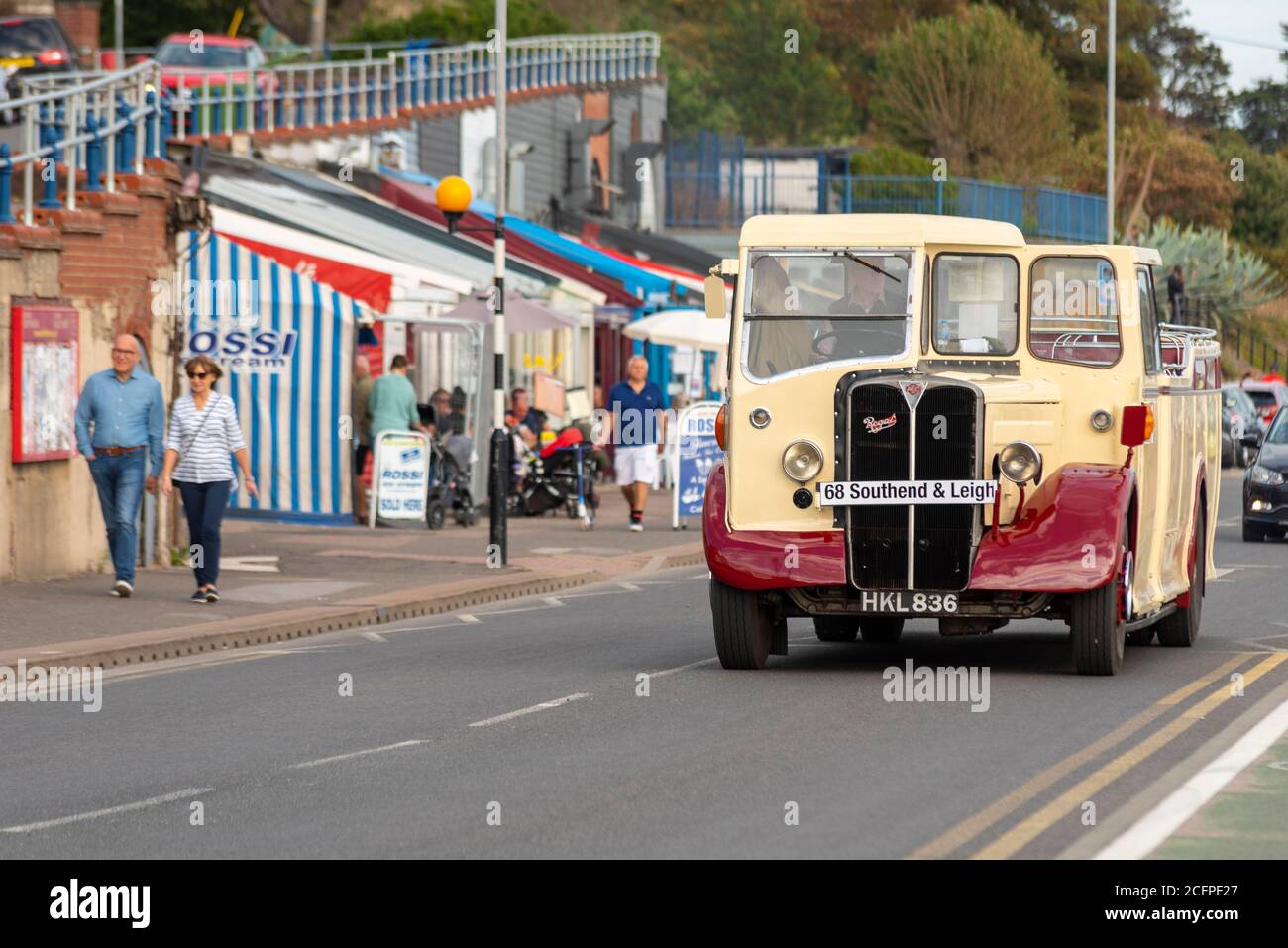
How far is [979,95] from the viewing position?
62.2m

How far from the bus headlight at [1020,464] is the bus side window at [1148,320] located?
1.21 meters

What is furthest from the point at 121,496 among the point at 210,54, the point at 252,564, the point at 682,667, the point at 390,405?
the point at 210,54

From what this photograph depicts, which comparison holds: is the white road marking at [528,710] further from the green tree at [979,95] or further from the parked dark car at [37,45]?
the green tree at [979,95]

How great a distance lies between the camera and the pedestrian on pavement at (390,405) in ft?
90.3

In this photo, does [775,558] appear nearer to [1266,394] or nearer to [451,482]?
[451,482]

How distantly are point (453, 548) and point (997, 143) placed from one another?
40.1 m

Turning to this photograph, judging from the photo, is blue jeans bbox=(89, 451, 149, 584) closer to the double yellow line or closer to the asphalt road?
the asphalt road

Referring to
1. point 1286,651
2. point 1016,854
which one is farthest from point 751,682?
point 1016,854

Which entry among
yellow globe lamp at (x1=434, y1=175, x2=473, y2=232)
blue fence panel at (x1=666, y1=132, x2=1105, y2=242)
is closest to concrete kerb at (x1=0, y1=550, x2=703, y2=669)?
yellow globe lamp at (x1=434, y1=175, x2=473, y2=232)

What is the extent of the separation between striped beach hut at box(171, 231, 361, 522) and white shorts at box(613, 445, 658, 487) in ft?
10.6

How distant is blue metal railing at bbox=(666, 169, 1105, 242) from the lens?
181 feet

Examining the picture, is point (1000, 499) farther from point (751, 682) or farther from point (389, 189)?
point (389, 189)

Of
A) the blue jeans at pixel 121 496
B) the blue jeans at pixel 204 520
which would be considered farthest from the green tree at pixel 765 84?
the blue jeans at pixel 204 520

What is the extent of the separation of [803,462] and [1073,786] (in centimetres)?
438
